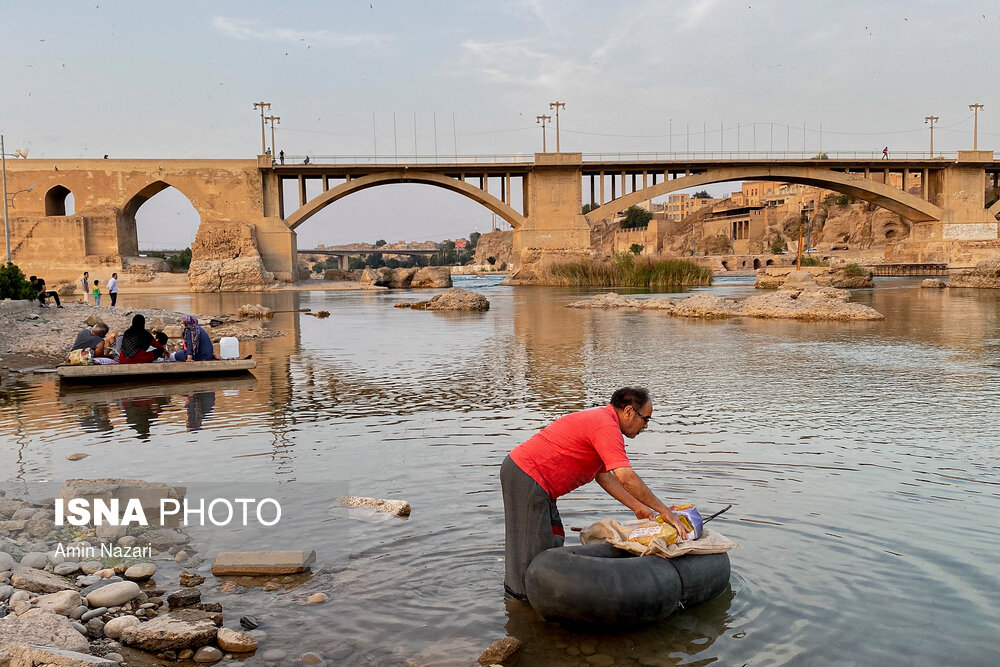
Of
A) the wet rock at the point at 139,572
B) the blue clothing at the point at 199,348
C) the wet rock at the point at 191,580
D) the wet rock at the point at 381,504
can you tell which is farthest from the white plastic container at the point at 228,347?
the wet rock at the point at 191,580

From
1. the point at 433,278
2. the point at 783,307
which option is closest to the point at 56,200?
→ the point at 433,278

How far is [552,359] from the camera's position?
48.4ft

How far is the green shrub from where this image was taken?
1936 centimetres

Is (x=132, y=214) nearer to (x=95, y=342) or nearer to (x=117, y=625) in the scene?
(x=95, y=342)

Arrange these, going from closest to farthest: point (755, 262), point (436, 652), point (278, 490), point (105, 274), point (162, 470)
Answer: point (436, 652) → point (278, 490) → point (162, 470) → point (105, 274) → point (755, 262)

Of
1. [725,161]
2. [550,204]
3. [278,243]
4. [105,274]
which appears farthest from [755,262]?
[105,274]

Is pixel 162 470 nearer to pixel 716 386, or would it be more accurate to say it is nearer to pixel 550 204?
pixel 716 386

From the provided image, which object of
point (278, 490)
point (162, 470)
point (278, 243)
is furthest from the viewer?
point (278, 243)

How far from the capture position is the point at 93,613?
13.9 ft

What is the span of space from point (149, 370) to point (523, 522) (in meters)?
9.58

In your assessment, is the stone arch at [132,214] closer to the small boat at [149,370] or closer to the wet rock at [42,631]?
the small boat at [149,370]

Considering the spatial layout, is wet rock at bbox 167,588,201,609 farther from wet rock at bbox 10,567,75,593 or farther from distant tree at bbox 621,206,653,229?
distant tree at bbox 621,206,653,229

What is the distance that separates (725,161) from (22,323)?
5335cm

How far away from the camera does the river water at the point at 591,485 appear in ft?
14.0
